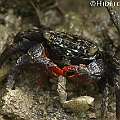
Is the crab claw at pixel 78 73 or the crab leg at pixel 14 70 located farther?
the crab leg at pixel 14 70

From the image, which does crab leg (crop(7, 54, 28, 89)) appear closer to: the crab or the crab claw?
the crab

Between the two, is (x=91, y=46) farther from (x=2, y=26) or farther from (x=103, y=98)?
(x=2, y=26)

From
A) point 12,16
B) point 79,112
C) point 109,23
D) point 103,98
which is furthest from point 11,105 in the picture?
point 109,23

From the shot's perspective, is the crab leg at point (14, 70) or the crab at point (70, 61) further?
the crab leg at point (14, 70)

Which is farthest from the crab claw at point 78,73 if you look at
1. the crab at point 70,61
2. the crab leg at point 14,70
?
the crab leg at point 14,70

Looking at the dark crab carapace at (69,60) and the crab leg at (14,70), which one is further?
the crab leg at (14,70)

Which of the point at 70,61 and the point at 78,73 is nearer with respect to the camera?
the point at 78,73

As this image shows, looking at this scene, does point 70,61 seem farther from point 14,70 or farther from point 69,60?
point 14,70

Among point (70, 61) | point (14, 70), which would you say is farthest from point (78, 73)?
point (14, 70)

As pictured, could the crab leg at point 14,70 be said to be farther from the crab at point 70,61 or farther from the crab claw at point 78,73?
the crab claw at point 78,73
